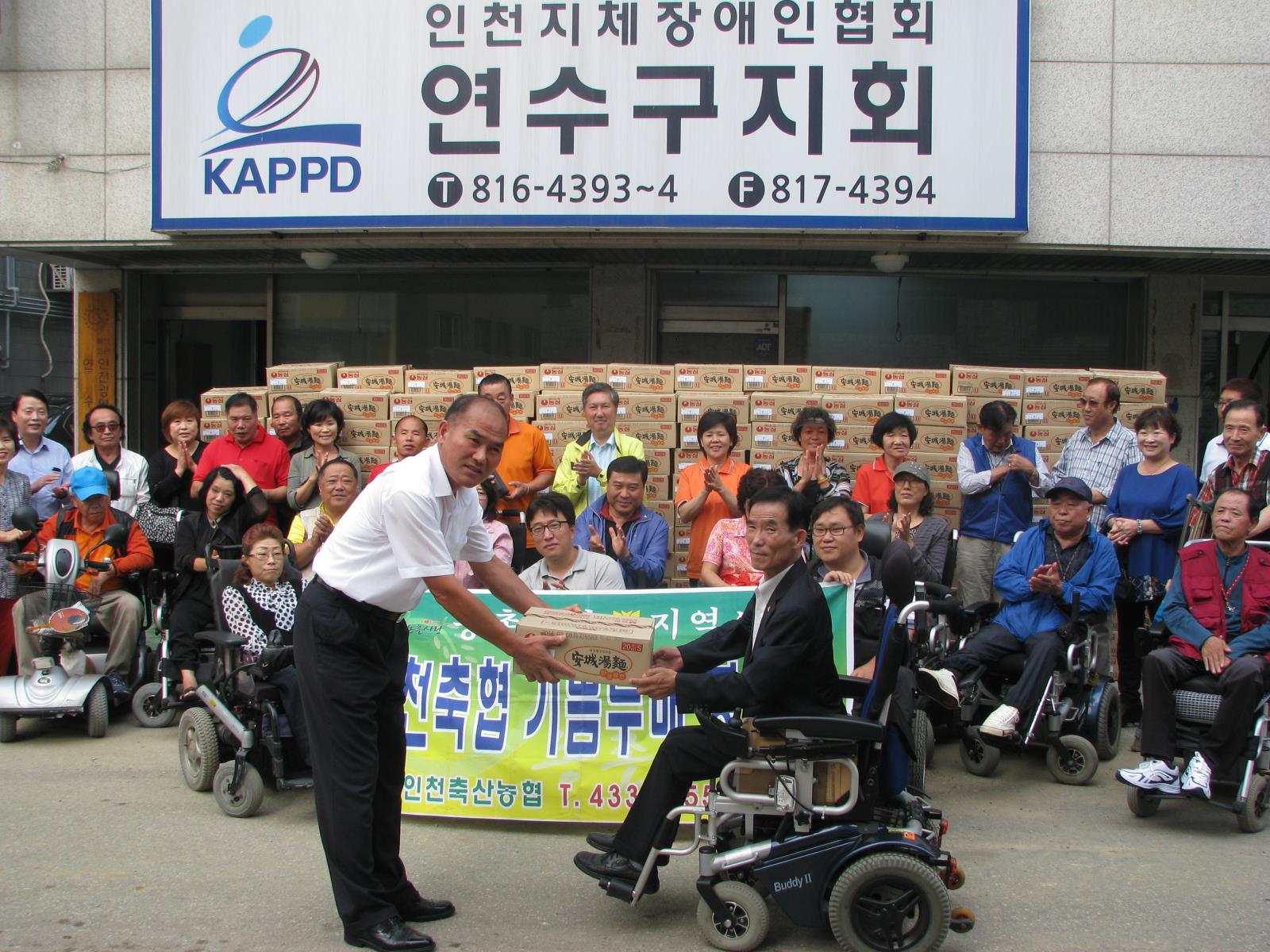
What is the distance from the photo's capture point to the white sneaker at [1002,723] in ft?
20.2

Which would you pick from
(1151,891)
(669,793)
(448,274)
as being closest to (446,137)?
(448,274)

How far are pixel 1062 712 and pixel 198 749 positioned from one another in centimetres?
467

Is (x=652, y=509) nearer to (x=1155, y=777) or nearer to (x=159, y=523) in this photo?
(x=159, y=523)

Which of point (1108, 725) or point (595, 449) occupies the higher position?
point (595, 449)

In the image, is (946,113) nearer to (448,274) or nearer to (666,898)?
(448,274)

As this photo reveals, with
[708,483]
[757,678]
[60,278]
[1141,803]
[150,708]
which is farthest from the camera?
[60,278]

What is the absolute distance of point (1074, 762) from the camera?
6434mm

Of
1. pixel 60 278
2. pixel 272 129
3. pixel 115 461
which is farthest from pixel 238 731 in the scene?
pixel 60 278

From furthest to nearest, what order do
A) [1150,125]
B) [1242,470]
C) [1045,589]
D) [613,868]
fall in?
[1150,125], [1242,470], [1045,589], [613,868]

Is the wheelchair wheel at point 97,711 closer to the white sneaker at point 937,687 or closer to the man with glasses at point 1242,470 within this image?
the white sneaker at point 937,687

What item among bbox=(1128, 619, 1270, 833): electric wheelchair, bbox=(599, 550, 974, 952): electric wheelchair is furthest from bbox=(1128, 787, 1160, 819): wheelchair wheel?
bbox=(599, 550, 974, 952): electric wheelchair

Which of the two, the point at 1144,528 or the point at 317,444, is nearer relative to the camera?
the point at 1144,528

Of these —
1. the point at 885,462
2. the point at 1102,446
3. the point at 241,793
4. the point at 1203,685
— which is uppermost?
the point at 1102,446

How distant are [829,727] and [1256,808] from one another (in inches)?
111
